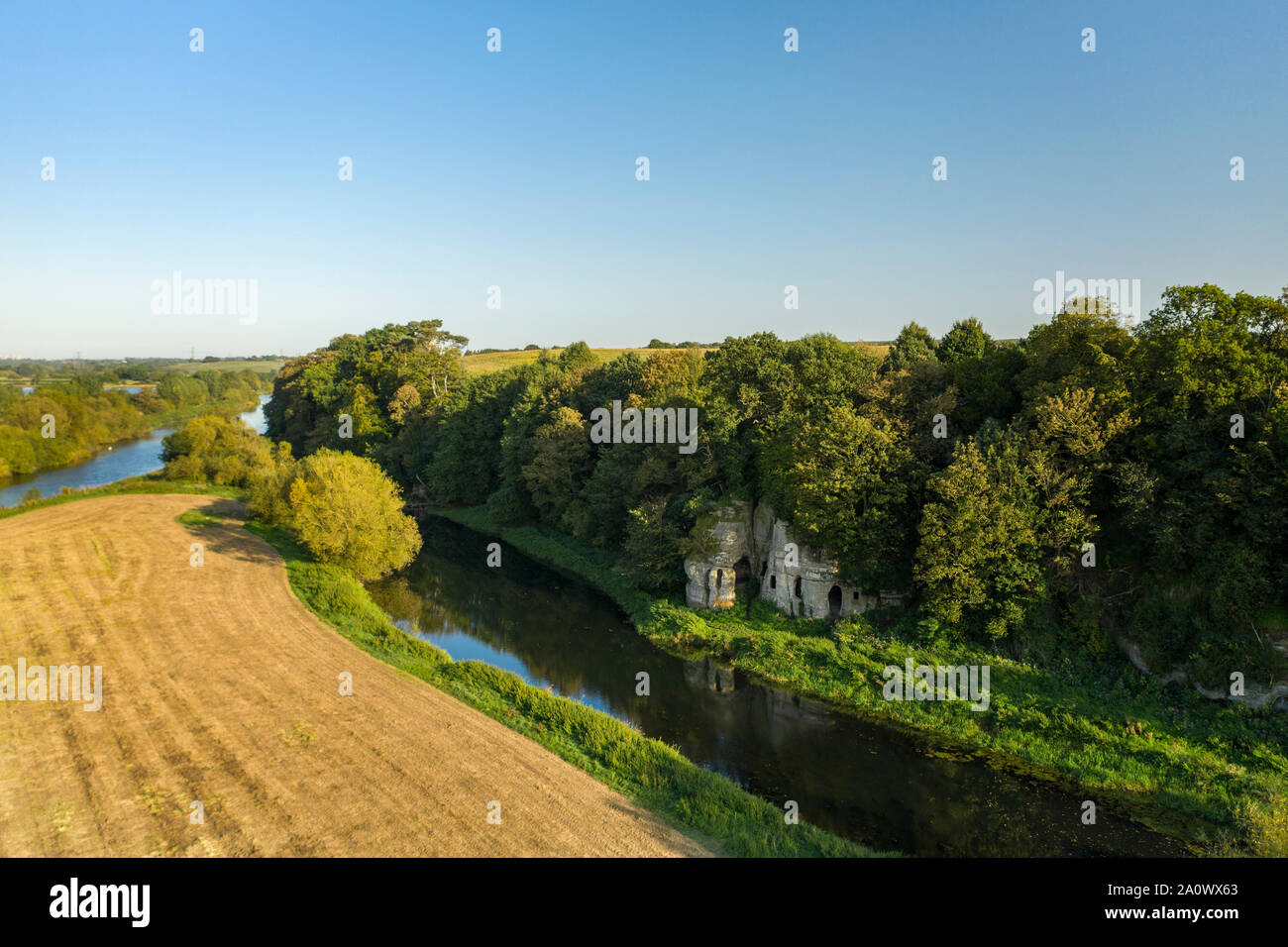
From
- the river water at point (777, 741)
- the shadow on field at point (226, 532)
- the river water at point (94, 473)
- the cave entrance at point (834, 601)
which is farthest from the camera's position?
the river water at point (94, 473)

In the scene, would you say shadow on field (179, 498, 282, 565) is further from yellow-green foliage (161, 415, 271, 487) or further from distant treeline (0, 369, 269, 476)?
distant treeline (0, 369, 269, 476)

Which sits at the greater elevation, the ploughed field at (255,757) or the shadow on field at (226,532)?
the shadow on field at (226,532)

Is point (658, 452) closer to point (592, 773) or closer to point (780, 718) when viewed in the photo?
point (780, 718)

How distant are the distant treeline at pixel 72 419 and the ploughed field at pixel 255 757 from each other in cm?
5956

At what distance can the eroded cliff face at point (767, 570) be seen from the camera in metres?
30.4

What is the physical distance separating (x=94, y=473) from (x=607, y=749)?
83.7m

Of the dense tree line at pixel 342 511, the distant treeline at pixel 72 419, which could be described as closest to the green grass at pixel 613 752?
the dense tree line at pixel 342 511

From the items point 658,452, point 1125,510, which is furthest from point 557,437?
point 1125,510

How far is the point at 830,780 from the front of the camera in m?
20.8

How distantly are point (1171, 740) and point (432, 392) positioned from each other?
223 feet

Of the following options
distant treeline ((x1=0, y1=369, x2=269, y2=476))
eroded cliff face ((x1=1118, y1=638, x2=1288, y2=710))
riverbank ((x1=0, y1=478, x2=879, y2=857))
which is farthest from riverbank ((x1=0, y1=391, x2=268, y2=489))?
eroded cliff face ((x1=1118, y1=638, x2=1288, y2=710))

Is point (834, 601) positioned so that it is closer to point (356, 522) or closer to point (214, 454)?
point (356, 522)

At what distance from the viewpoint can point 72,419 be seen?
293ft

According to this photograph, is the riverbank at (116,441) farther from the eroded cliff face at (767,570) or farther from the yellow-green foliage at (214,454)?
the eroded cliff face at (767,570)
